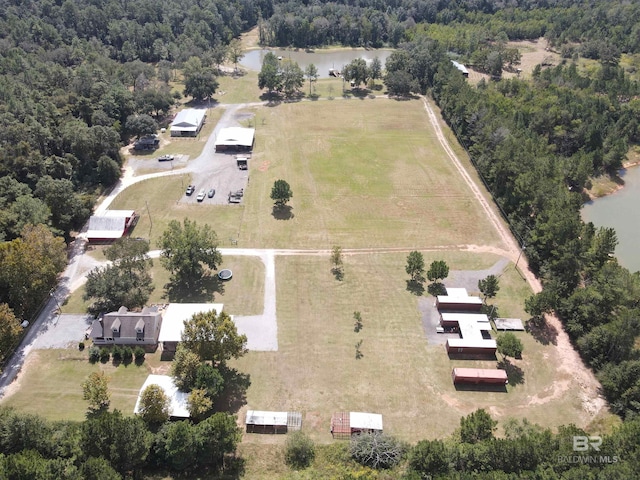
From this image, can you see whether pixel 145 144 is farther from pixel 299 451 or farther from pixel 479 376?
pixel 479 376

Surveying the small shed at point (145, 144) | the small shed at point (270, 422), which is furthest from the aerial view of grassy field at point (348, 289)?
the small shed at point (145, 144)

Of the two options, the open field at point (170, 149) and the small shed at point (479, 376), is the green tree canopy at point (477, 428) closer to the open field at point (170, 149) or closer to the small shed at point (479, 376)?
the small shed at point (479, 376)

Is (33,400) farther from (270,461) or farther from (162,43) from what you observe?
(162,43)

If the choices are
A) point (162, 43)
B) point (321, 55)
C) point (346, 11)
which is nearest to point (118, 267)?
point (162, 43)

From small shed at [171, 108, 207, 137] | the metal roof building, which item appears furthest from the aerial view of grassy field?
small shed at [171, 108, 207, 137]
